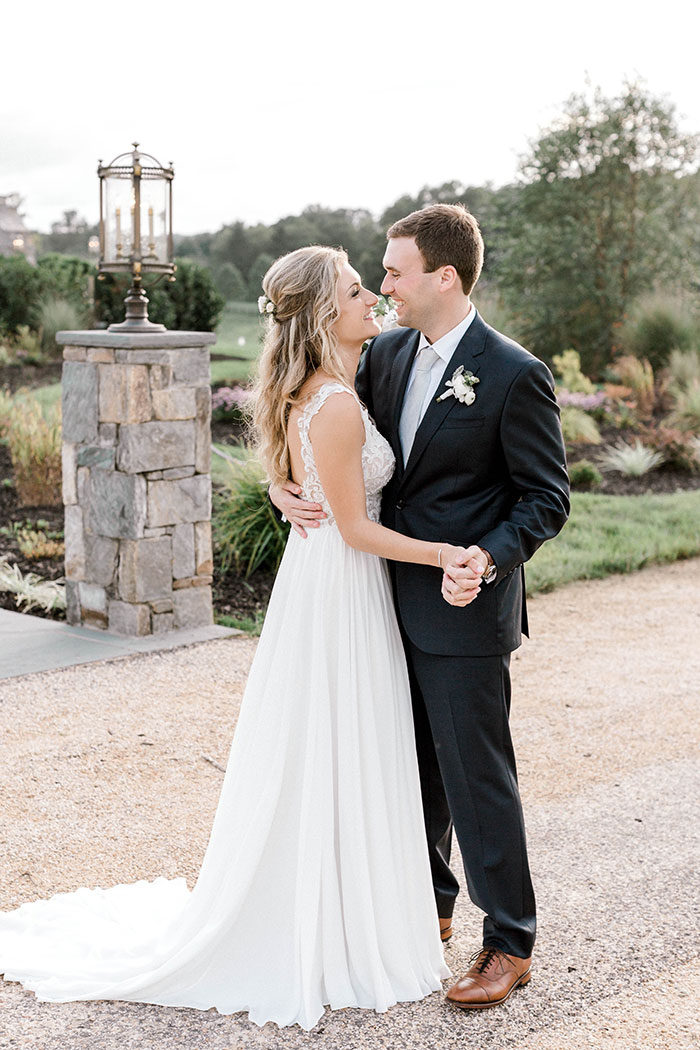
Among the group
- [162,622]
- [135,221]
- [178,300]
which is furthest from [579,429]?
[178,300]

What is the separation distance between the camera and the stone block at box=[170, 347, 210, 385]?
587 cm

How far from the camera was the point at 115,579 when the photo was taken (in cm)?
595

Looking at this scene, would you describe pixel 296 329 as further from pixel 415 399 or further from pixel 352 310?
pixel 415 399

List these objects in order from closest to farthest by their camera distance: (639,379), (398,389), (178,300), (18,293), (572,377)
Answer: (398,389)
(639,379)
(572,377)
(178,300)
(18,293)

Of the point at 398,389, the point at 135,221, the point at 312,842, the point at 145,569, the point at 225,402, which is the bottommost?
the point at 145,569

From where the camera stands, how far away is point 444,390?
2703 millimetres

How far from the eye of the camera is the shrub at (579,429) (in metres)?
12.2

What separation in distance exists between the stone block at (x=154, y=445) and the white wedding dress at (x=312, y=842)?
3.02m

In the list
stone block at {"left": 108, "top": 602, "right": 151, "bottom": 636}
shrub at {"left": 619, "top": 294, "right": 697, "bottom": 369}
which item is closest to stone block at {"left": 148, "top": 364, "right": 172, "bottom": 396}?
stone block at {"left": 108, "top": 602, "right": 151, "bottom": 636}

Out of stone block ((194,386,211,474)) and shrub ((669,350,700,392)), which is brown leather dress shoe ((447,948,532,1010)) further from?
shrub ((669,350,700,392))

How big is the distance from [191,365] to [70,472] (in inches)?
34.7

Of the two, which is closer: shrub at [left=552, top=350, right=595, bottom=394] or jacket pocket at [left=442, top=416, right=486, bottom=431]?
jacket pocket at [left=442, top=416, right=486, bottom=431]

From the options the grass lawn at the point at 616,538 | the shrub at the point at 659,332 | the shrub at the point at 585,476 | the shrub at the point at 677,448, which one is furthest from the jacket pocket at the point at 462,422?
the shrub at the point at 659,332

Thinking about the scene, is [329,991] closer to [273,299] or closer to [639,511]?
[273,299]
